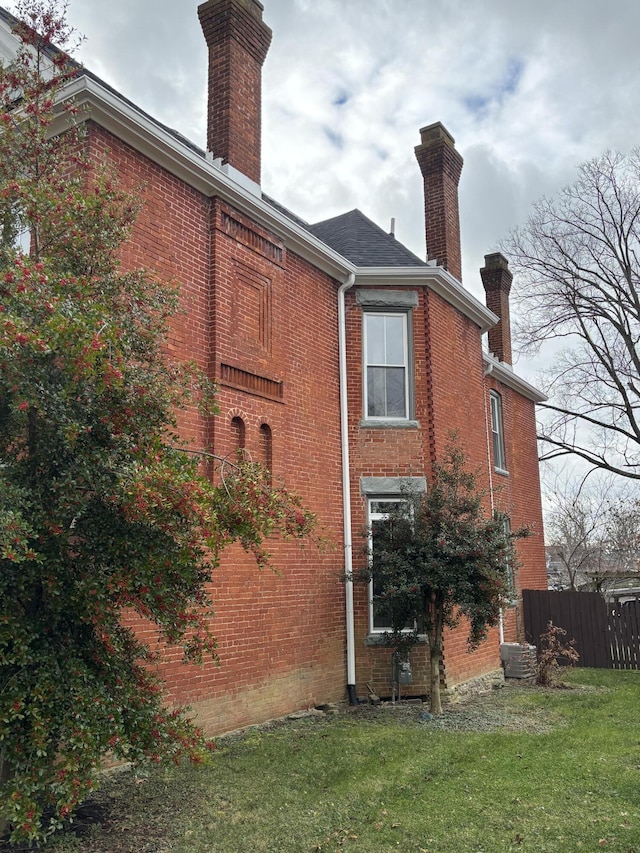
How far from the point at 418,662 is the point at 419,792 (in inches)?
188

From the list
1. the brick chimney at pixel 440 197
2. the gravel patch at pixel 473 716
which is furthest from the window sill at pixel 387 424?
the gravel patch at pixel 473 716

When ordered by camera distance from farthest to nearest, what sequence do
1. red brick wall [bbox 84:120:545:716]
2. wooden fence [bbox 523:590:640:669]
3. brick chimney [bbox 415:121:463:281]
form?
1. wooden fence [bbox 523:590:640:669]
2. brick chimney [bbox 415:121:463:281]
3. red brick wall [bbox 84:120:545:716]

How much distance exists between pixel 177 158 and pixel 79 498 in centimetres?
541

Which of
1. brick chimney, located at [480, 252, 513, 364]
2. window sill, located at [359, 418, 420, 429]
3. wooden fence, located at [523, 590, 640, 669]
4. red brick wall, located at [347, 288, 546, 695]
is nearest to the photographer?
red brick wall, located at [347, 288, 546, 695]

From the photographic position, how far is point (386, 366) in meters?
12.2

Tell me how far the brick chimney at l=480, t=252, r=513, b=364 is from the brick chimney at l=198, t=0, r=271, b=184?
31.9 feet

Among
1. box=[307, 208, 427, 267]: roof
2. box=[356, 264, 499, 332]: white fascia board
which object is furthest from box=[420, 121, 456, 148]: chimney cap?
box=[356, 264, 499, 332]: white fascia board

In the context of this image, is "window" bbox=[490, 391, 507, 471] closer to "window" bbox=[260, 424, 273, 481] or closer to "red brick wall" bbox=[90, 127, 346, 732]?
"red brick wall" bbox=[90, 127, 346, 732]

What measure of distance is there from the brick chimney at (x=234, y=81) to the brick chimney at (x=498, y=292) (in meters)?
9.73

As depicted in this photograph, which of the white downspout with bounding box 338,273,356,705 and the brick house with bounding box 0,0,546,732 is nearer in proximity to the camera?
the brick house with bounding box 0,0,546,732

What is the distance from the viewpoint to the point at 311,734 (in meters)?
8.66

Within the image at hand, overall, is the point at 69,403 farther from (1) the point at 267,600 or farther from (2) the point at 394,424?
(2) the point at 394,424

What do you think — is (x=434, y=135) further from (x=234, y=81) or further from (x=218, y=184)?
(x=218, y=184)

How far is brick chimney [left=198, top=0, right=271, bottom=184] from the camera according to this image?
10203 millimetres
